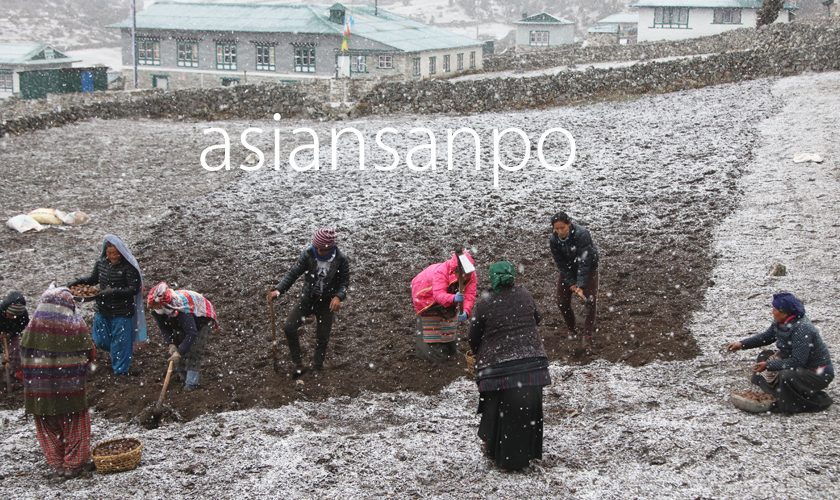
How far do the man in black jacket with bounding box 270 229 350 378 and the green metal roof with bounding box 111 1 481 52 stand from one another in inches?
1734

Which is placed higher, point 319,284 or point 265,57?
point 265,57

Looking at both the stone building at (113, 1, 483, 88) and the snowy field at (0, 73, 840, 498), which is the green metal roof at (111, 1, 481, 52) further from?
the snowy field at (0, 73, 840, 498)

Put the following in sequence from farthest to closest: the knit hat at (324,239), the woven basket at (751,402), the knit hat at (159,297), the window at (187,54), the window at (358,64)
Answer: the window at (187,54)
the window at (358,64)
the knit hat at (324,239)
the knit hat at (159,297)
the woven basket at (751,402)

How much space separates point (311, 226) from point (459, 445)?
922 centimetres

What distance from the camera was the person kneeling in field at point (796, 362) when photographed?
8148 millimetres

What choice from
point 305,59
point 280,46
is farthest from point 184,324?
point 280,46

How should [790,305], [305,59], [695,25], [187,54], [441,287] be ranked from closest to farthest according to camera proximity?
[790,305], [441,287], [305,59], [695,25], [187,54]

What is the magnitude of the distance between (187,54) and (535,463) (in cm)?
5597

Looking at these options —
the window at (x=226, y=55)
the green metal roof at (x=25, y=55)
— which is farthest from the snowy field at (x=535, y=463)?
the green metal roof at (x=25, y=55)

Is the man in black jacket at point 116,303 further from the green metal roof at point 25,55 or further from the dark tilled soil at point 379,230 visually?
the green metal roof at point 25,55

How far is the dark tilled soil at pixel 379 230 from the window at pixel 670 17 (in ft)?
119

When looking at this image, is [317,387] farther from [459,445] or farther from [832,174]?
[832,174]

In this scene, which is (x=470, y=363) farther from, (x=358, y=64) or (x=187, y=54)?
(x=187, y=54)

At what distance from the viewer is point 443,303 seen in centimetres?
970
